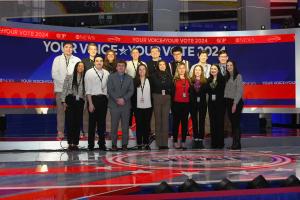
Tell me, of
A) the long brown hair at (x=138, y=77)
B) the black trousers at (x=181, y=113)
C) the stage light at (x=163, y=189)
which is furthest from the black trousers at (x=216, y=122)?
the stage light at (x=163, y=189)

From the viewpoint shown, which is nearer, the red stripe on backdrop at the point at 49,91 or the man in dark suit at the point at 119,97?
the man in dark suit at the point at 119,97

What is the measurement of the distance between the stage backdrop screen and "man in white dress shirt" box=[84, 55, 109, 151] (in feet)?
11.0

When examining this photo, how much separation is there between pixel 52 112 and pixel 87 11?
3.01 metres

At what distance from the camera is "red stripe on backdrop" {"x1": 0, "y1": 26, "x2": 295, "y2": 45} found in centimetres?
1072

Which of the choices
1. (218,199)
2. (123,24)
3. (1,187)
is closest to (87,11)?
(123,24)

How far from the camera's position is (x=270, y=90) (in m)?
11.8

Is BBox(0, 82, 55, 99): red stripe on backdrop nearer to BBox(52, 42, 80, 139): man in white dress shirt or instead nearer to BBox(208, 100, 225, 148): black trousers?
BBox(52, 42, 80, 139): man in white dress shirt

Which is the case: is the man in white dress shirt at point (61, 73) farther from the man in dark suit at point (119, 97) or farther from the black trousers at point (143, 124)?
the black trousers at point (143, 124)

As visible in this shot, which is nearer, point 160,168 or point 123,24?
point 160,168

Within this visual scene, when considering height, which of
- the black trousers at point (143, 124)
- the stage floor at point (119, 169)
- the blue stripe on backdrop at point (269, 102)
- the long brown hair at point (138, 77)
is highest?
the long brown hair at point (138, 77)

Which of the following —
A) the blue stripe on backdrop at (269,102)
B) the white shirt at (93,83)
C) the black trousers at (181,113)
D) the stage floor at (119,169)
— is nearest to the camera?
the stage floor at (119,169)

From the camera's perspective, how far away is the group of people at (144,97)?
7840 millimetres

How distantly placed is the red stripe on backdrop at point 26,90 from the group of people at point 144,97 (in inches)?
100

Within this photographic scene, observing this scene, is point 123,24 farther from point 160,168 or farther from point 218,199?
point 218,199
